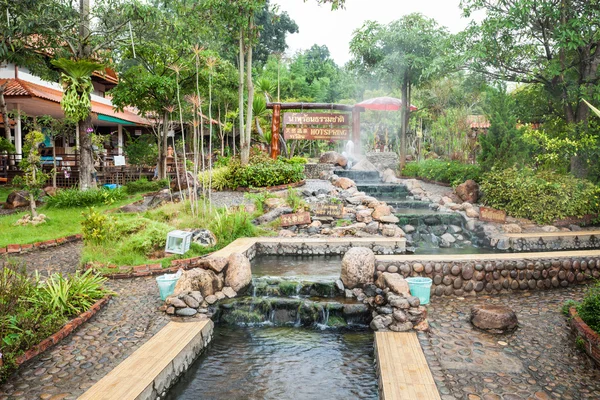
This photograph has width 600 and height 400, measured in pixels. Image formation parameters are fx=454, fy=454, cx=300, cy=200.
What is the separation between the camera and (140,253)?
26.7ft

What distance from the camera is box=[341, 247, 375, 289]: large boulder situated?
273 inches

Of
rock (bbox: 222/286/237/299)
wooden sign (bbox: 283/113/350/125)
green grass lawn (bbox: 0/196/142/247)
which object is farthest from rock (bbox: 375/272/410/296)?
wooden sign (bbox: 283/113/350/125)

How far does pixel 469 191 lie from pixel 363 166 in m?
7.12

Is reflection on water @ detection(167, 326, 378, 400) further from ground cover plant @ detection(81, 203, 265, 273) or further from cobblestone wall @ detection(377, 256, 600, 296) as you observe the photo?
ground cover plant @ detection(81, 203, 265, 273)

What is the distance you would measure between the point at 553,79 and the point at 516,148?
230cm

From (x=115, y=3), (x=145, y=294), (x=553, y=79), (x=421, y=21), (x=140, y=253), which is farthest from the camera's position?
(x=421, y=21)

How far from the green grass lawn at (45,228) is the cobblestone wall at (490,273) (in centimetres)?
693

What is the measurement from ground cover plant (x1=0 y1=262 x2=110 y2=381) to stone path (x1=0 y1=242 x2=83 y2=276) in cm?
181

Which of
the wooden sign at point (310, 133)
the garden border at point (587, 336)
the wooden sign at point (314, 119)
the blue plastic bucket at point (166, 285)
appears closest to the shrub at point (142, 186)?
the wooden sign at point (310, 133)

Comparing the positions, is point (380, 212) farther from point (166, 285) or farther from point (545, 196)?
point (166, 285)

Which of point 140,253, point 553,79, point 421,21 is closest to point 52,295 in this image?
point 140,253

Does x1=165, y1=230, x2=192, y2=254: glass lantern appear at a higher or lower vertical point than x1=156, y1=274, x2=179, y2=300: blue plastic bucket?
higher

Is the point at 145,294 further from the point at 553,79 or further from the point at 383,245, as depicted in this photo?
the point at 553,79

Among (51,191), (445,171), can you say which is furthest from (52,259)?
(445,171)
